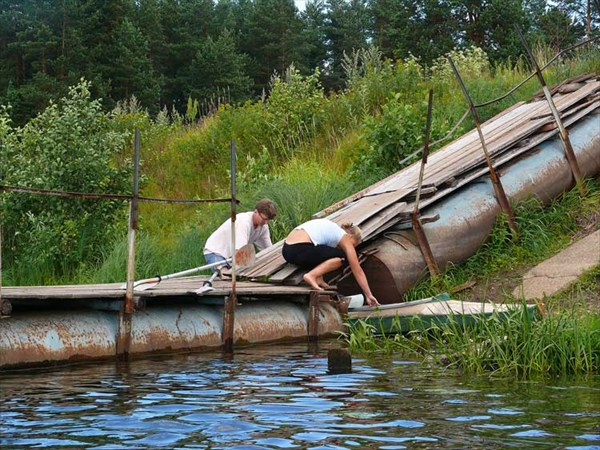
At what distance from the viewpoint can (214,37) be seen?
52.5m

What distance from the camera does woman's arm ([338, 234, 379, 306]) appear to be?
440 inches

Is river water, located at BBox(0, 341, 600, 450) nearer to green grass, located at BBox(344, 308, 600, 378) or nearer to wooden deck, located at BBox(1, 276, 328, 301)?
green grass, located at BBox(344, 308, 600, 378)

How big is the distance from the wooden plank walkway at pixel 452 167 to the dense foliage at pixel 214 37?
10568mm

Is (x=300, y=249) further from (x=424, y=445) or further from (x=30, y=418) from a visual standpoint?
(x=424, y=445)

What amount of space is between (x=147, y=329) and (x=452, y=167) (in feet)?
18.0

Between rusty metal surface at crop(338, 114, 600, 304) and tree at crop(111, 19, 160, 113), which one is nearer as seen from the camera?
rusty metal surface at crop(338, 114, 600, 304)

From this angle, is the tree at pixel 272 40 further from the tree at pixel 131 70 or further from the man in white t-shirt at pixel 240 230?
the man in white t-shirt at pixel 240 230

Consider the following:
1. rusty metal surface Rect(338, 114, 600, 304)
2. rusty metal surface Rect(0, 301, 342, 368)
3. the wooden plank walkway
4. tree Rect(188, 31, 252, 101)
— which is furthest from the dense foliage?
rusty metal surface Rect(0, 301, 342, 368)

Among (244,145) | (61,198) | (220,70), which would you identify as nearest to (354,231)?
(61,198)

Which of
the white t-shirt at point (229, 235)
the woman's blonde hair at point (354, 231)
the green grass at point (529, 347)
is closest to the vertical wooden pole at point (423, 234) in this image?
the woman's blonde hair at point (354, 231)

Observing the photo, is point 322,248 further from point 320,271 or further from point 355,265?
point 355,265

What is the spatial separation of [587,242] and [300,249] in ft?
12.4

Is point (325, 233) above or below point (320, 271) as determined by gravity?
above

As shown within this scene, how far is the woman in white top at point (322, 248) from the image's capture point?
11281 mm
